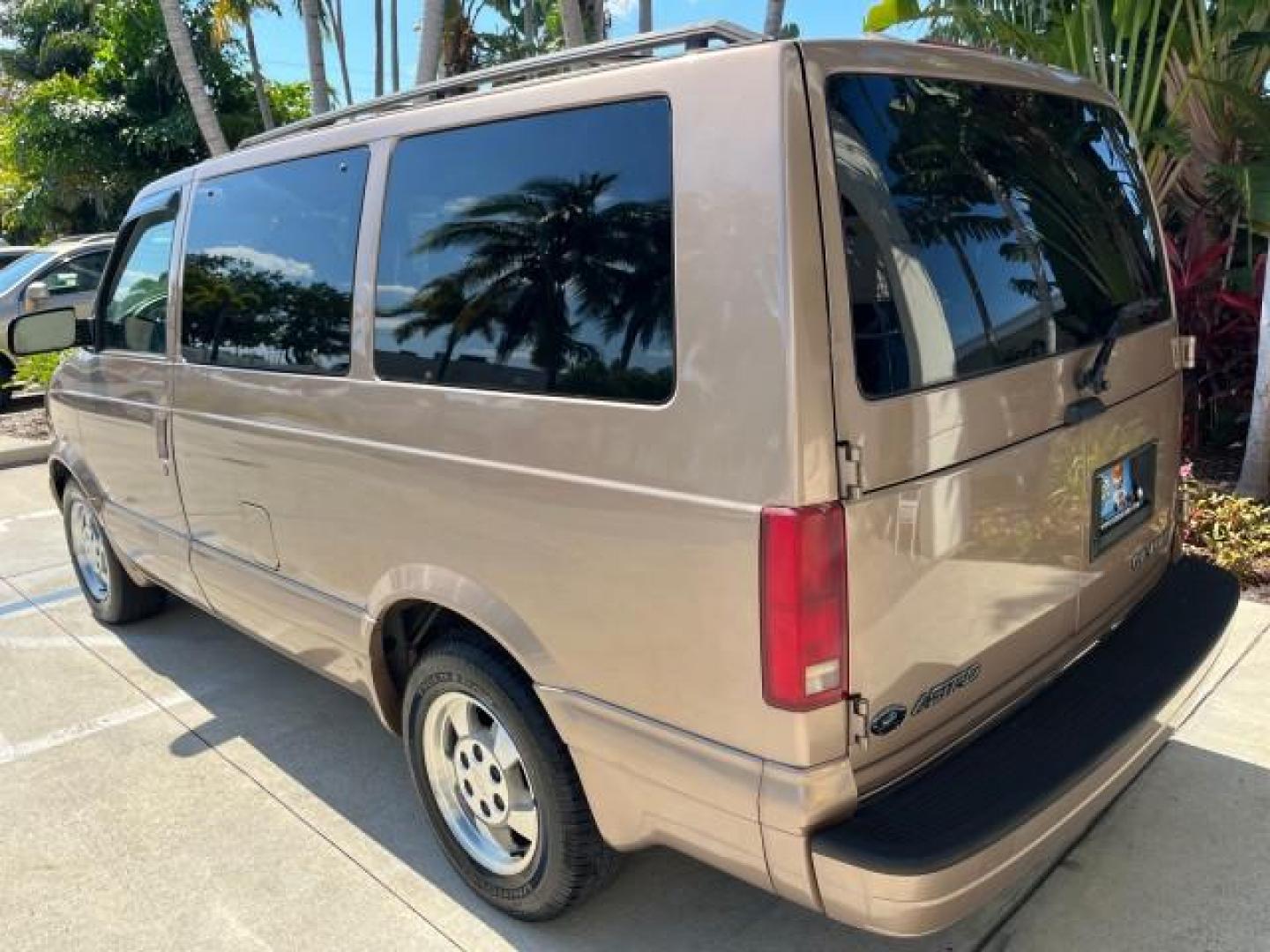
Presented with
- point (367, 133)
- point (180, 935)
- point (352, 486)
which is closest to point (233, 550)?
point (352, 486)

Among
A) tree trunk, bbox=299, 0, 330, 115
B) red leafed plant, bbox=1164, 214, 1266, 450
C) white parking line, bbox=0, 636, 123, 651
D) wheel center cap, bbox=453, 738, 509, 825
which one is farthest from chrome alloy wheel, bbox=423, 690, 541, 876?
tree trunk, bbox=299, 0, 330, 115

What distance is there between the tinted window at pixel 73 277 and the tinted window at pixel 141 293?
850 cm

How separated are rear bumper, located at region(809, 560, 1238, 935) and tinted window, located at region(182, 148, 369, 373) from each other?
1835 mm

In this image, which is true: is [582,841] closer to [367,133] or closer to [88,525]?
[367,133]

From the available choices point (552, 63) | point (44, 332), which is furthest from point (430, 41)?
point (552, 63)

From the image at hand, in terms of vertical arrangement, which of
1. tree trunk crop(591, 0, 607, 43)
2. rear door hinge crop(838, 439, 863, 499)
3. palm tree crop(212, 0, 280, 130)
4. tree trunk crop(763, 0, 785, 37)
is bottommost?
rear door hinge crop(838, 439, 863, 499)

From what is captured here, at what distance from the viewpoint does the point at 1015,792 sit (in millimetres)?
2039

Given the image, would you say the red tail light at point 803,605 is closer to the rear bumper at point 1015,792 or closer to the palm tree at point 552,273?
the rear bumper at point 1015,792

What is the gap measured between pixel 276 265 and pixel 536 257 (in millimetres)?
1233

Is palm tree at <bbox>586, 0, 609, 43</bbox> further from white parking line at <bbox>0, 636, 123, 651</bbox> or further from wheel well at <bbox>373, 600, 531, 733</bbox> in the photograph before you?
wheel well at <bbox>373, 600, 531, 733</bbox>

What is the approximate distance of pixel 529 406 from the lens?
88.0 inches

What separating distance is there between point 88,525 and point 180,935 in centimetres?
278

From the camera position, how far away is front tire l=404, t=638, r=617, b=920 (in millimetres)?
2375

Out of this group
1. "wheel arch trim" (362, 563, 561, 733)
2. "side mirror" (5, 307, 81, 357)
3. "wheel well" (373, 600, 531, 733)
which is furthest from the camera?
"side mirror" (5, 307, 81, 357)
